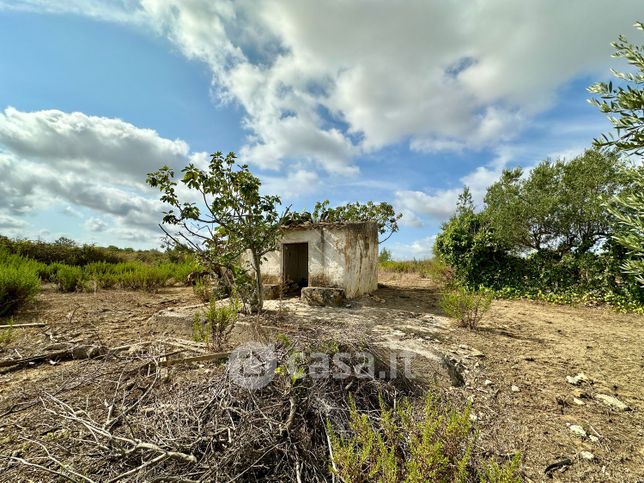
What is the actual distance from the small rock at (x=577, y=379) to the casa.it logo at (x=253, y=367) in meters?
3.73

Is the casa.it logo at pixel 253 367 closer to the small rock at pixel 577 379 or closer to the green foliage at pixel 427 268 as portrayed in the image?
the small rock at pixel 577 379

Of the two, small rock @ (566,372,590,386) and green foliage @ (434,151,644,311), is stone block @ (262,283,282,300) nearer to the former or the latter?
small rock @ (566,372,590,386)

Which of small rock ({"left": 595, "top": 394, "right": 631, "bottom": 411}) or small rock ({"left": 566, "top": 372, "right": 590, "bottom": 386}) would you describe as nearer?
small rock ({"left": 595, "top": 394, "right": 631, "bottom": 411})

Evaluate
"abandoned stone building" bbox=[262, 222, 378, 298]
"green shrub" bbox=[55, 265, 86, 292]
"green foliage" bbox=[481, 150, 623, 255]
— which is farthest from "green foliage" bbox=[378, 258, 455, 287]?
"green shrub" bbox=[55, 265, 86, 292]

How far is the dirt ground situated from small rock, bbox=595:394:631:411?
0.22 feet

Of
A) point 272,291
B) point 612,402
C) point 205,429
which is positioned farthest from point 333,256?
point 205,429

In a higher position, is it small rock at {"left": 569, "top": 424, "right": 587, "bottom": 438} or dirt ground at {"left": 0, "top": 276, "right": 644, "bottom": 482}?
dirt ground at {"left": 0, "top": 276, "right": 644, "bottom": 482}

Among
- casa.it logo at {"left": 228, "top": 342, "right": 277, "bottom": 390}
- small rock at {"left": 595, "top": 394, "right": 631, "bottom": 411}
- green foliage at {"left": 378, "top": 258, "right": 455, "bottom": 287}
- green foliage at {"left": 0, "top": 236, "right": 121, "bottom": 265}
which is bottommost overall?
small rock at {"left": 595, "top": 394, "right": 631, "bottom": 411}

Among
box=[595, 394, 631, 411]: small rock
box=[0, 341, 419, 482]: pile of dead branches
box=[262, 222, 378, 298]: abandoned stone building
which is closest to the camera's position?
box=[0, 341, 419, 482]: pile of dead branches

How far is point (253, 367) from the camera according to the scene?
3.06 metres

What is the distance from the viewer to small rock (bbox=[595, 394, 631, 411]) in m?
3.34

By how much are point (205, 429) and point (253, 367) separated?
658 millimetres

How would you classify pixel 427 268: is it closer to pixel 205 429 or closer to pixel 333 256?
pixel 333 256

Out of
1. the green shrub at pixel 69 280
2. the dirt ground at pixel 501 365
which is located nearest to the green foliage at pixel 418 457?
the dirt ground at pixel 501 365
